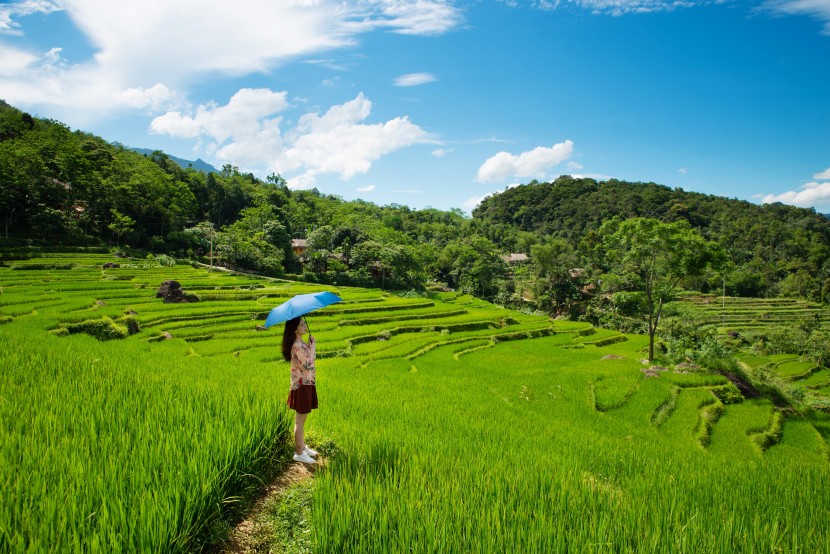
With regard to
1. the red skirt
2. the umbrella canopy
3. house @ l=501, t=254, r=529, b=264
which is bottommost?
the red skirt

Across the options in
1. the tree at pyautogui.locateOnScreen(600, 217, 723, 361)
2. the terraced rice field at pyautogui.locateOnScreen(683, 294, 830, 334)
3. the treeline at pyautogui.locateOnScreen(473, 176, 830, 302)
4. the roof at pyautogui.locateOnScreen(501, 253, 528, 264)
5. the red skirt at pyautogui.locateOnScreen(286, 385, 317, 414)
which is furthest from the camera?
the roof at pyautogui.locateOnScreen(501, 253, 528, 264)

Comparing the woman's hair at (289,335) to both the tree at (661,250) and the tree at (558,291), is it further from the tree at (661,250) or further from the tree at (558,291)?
the tree at (558,291)

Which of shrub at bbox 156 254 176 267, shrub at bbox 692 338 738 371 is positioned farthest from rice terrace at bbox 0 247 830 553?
→ shrub at bbox 156 254 176 267

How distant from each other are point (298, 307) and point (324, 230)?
55.3 metres

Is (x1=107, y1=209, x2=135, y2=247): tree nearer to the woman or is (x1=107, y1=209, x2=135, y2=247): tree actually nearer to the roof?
the woman

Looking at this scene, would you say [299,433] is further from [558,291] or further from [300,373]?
[558,291]

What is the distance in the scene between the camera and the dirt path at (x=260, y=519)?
3.55 m

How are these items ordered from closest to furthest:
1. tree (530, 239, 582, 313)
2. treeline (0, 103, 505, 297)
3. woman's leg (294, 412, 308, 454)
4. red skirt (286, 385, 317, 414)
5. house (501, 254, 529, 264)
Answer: woman's leg (294, 412, 308, 454) → red skirt (286, 385, 317, 414) → treeline (0, 103, 505, 297) → tree (530, 239, 582, 313) → house (501, 254, 529, 264)

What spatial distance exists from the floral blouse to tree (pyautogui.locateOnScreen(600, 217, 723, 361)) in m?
18.8

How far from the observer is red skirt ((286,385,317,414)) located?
5062 mm

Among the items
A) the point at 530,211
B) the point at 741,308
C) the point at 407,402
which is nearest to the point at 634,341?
the point at 407,402

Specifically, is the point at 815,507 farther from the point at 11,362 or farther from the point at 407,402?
the point at 11,362

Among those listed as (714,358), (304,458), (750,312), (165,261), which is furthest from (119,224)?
(750,312)

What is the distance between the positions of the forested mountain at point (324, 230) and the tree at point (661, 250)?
60 cm
